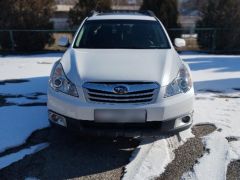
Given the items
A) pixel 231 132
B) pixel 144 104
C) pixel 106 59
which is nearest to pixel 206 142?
pixel 231 132

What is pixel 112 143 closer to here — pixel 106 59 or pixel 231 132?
pixel 106 59

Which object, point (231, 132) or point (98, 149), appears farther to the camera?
point (231, 132)

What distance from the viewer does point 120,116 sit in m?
4.05

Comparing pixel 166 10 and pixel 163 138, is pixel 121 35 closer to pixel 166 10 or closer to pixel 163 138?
pixel 163 138

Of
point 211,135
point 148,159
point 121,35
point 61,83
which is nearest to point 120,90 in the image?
point 61,83

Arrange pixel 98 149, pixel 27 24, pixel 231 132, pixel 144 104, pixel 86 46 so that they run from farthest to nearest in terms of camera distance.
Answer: pixel 27 24
pixel 86 46
pixel 231 132
pixel 98 149
pixel 144 104

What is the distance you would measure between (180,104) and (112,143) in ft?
3.53

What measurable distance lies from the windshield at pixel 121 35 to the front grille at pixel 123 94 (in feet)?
5.10

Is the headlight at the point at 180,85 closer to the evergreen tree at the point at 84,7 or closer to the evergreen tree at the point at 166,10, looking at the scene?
the evergreen tree at the point at 166,10

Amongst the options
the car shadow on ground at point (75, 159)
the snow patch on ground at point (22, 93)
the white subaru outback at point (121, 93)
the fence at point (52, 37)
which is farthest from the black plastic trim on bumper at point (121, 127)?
the fence at point (52, 37)

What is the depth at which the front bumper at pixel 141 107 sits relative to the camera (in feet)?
13.3

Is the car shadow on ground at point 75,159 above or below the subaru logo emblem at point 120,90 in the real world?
below

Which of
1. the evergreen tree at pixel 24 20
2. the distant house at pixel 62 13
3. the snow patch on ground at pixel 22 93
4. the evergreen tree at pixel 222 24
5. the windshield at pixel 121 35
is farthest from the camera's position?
the distant house at pixel 62 13

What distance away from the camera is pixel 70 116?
414 cm
